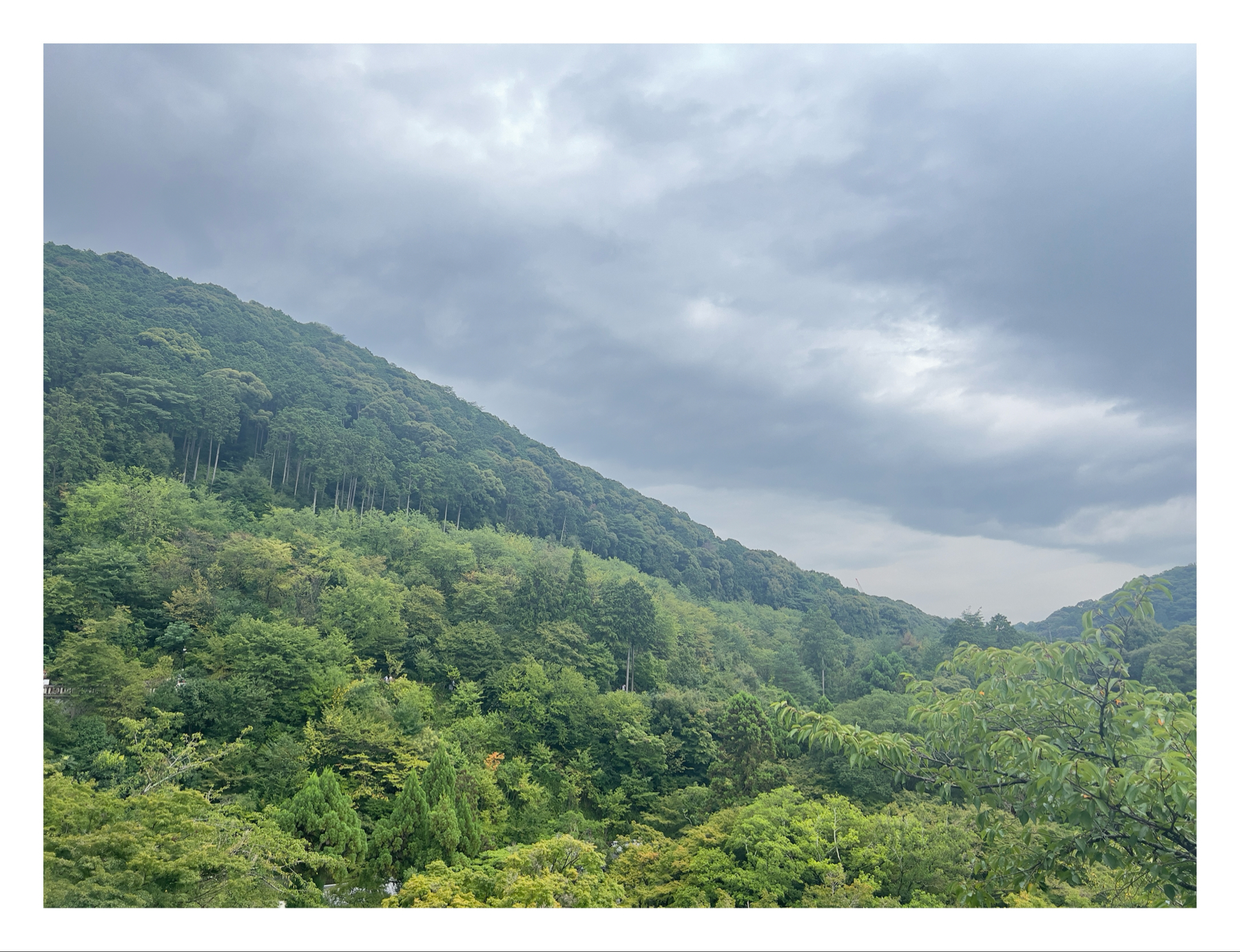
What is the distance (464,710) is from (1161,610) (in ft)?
43.3

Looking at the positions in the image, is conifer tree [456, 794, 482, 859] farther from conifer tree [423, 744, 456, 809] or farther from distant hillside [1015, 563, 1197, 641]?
distant hillside [1015, 563, 1197, 641]

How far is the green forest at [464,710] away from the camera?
339cm

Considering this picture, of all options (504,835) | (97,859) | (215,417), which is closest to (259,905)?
(97,859)

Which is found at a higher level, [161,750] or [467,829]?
[161,750]

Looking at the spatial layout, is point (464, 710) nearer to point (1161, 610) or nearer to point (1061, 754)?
point (1161, 610)

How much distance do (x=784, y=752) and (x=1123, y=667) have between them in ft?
44.9

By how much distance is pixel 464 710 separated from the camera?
49.5 ft

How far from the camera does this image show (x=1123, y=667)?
309 cm

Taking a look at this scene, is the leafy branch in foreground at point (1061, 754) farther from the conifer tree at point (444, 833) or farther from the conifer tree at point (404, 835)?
the conifer tree at point (404, 835)

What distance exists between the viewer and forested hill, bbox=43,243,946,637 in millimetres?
22250

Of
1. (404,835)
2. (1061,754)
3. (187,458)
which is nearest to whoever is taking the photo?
(1061,754)

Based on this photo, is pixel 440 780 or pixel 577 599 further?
pixel 577 599

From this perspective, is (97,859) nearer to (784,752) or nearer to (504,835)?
(504,835)

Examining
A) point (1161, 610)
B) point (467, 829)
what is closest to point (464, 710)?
point (467, 829)
